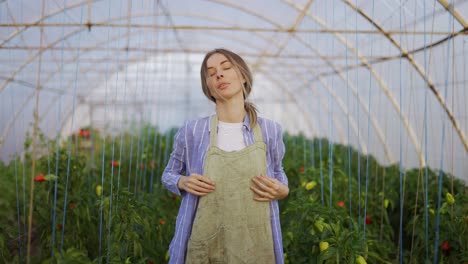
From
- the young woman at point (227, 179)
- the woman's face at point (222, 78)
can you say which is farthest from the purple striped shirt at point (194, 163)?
the woman's face at point (222, 78)

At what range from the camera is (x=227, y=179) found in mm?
1493

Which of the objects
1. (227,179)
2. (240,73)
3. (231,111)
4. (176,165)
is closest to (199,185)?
(227,179)

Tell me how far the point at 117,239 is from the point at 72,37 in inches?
278

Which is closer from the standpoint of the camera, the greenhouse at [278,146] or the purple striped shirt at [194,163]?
the purple striped shirt at [194,163]

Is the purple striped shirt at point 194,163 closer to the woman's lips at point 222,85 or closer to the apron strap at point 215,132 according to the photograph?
the apron strap at point 215,132

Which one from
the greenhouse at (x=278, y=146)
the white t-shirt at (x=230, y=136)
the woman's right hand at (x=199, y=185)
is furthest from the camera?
the greenhouse at (x=278, y=146)

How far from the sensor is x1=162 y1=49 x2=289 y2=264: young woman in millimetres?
1484

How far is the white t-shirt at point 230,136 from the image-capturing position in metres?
1.57

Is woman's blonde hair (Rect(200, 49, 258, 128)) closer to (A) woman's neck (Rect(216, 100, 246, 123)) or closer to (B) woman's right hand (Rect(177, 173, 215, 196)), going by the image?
(A) woman's neck (Rect(216, 100, 246, 123))

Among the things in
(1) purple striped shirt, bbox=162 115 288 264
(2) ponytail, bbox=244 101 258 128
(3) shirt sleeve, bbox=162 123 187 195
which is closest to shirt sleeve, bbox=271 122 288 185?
(1) purple striped shirt, bbox=162 115 288 264

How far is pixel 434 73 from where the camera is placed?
18.9ft

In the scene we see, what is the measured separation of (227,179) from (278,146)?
285 mm

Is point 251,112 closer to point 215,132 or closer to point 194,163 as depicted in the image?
point 215,132

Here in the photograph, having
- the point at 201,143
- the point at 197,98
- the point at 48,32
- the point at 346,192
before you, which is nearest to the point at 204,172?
the point at 201,143
